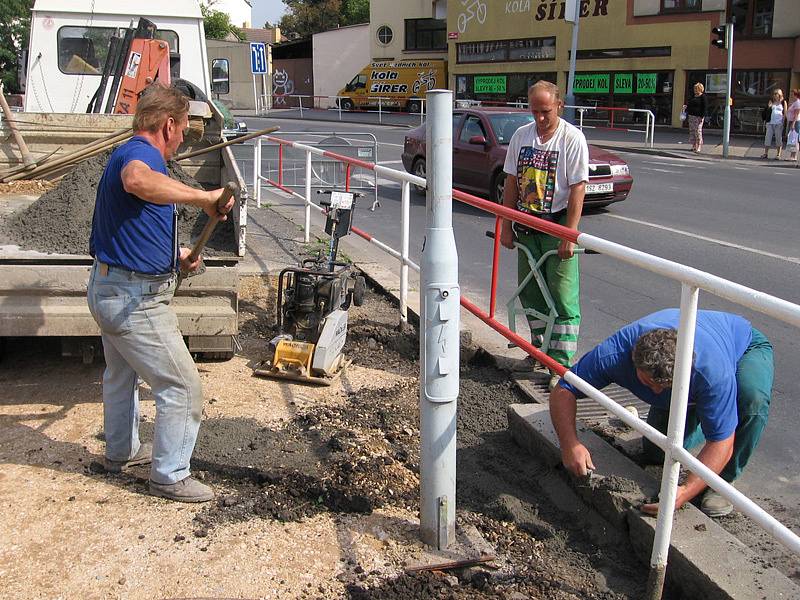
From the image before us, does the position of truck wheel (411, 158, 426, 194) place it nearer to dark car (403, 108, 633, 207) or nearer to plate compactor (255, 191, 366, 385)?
dark car (403, 108, 633, 207)

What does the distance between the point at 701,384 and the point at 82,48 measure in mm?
9151

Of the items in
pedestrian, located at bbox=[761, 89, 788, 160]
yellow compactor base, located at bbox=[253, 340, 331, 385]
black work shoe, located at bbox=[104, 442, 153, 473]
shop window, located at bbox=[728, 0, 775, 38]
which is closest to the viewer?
black work shoe, located at bbox=[104, 442, 153, 473]

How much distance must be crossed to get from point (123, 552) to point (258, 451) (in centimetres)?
107

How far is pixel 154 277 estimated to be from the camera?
12.2ft

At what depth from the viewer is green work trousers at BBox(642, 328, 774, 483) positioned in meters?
3.63

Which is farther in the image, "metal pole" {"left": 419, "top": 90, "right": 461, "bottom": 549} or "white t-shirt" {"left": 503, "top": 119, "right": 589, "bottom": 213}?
"white t-shirt" {"left": 503, "top": 119, "right": 589, "bottom": 213}

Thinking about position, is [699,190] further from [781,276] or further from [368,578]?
[368,578]

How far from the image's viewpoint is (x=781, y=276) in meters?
8.37

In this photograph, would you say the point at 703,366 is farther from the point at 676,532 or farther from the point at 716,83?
the point at 716,83

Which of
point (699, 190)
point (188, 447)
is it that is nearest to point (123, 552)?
point (188, 447)

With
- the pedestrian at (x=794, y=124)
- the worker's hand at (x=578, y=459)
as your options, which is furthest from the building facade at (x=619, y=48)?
the worker's hand at (x=578, y=459)

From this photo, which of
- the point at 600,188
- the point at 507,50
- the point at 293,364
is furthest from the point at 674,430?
the point at 507,50

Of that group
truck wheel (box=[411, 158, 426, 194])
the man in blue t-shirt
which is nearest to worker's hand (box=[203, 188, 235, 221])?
the man in blue t-shirt

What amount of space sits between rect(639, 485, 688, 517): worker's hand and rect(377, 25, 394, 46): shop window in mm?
44539
